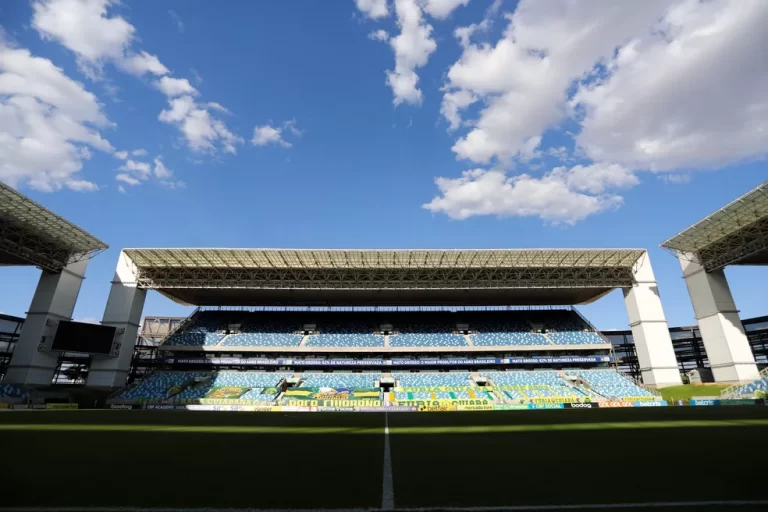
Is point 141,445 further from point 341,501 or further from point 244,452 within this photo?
point 341,501

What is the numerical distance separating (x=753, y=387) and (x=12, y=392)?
71860mm

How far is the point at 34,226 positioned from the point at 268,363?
2900 cm

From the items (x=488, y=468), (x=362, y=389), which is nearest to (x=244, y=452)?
(x=488, y=468)

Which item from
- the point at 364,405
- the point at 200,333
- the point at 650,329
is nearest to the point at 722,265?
the point at 650,329

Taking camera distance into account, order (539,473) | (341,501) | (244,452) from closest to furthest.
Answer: (341,501) → (539,473) → (244,452)

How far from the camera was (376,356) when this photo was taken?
5322cm

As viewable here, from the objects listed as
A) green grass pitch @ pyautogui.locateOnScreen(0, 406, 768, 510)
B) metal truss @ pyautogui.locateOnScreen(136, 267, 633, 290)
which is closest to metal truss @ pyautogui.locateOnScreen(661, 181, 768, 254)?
metal truss @ pyautogui.locateOnScreen(136, 267, 633, 290)

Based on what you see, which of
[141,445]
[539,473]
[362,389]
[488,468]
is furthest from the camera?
[362,389]

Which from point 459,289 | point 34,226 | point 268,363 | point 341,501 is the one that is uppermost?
point 34,226

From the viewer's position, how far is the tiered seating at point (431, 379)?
4616cm

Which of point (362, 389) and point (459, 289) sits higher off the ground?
point (459, 289)

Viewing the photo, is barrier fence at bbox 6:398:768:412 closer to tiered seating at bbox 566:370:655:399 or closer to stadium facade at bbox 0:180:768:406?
stadium facade at bbox 0:180:768:406

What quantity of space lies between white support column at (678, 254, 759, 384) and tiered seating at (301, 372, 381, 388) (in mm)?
38367

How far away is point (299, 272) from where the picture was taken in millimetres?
48281
